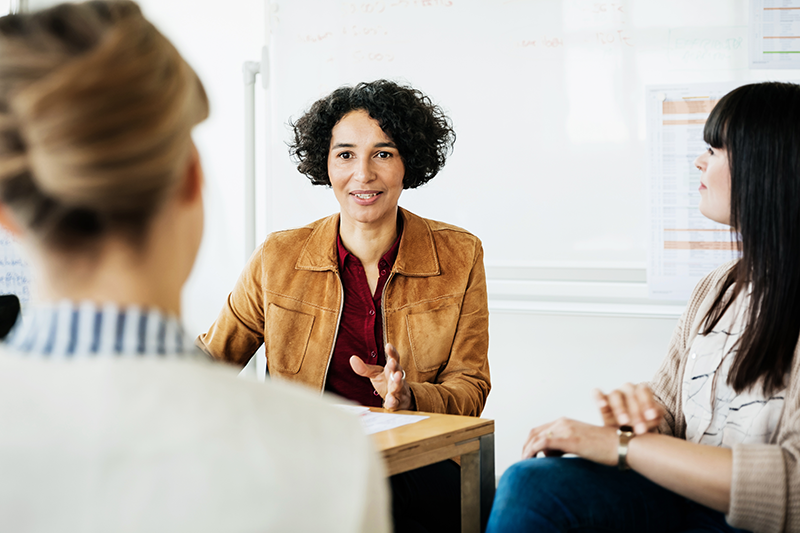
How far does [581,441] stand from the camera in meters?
1.17

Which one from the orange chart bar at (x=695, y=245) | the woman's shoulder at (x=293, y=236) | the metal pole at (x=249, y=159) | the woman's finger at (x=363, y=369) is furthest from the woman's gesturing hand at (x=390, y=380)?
the metal pole at (x=249, y=159)

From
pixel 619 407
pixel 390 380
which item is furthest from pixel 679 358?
pixel 390 380

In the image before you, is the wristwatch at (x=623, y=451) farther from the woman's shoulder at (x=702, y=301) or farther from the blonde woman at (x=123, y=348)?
the blonde woman at (x=123, y=348)

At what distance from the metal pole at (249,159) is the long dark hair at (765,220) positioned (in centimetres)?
218

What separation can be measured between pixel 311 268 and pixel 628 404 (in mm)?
987

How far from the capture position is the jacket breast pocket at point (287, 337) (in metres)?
1.85

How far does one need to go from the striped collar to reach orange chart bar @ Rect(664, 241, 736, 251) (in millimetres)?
2188

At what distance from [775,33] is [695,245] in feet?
2.46

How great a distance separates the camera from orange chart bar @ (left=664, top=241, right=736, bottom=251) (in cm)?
242

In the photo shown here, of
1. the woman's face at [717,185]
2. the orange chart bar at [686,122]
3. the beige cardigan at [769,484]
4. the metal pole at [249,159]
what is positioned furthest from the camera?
the metal pole at [249,159]

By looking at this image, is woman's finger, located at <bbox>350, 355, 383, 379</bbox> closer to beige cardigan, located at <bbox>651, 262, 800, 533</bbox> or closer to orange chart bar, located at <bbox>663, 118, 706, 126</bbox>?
beige cardigan, located at <bbox>651, 262, 800, 533</bbox>

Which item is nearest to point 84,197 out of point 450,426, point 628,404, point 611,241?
point 450,426

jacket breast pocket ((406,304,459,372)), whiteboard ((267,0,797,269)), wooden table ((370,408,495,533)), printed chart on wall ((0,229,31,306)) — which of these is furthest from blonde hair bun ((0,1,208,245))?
printed chart on wall ((0,229,31,306))

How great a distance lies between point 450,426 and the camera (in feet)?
4.04
